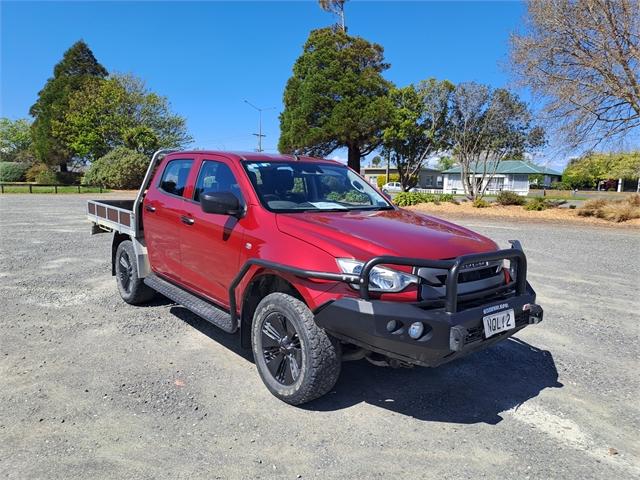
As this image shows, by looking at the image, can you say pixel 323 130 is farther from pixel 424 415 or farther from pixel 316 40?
pixel 424 415

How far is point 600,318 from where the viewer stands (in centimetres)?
571

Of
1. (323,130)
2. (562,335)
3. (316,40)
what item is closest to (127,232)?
(562,335)

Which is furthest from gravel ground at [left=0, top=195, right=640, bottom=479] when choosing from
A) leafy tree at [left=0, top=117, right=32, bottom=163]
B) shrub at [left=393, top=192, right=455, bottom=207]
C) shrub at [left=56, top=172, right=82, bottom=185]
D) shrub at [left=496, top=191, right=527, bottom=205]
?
leafy tree at [left=0, top=117, right=32, bottom=163]

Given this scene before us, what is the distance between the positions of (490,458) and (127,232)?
15.4 feet

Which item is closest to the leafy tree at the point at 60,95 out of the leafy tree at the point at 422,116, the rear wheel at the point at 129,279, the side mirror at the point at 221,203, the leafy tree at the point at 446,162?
the leafy tree at the point at 422,116

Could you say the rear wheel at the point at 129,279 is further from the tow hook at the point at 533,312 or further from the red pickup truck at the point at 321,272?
the tow hook at the point at 533,312

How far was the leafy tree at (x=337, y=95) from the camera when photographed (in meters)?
30.2

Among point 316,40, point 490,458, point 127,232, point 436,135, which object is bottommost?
point 490,458

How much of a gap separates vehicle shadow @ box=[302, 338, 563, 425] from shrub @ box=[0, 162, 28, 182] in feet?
177

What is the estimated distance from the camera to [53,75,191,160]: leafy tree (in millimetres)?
42156

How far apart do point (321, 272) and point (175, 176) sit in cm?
277

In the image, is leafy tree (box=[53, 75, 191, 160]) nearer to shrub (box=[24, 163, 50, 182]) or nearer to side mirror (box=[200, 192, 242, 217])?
shrub (box=[24, 163, 50, 182])

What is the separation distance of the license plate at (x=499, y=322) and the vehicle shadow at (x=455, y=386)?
0.67 m

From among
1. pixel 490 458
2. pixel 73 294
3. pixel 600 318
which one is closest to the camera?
pixel 490 458
